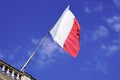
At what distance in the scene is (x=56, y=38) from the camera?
36.0 meters

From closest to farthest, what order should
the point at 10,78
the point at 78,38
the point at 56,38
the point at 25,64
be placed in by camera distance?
1. the point at 10,78
2. the point at 25,64
3. the point at 56,38
4. the point at 78,38

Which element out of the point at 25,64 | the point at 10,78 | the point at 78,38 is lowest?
the point at 10,78

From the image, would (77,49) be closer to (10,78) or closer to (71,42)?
(71,42)

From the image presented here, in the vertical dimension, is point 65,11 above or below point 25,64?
above

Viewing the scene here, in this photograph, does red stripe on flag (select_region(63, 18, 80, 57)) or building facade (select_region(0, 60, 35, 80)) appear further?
red stripe on flag (select_region(63, 18, 80, 57))

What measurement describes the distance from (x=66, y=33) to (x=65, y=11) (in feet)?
8.20

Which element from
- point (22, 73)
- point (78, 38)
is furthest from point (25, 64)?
point (78, 38)

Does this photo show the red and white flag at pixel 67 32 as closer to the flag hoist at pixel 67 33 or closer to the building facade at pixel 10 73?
the flag hoist at pixel 67 33

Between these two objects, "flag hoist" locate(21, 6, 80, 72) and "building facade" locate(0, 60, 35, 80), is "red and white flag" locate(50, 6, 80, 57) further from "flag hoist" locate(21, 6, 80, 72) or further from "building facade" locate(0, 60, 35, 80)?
"building facade" locate(0, 60, 35, 80)

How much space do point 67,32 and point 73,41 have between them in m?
1.05

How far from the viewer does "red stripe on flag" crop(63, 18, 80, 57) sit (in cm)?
3662

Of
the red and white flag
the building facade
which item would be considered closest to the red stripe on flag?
the red and white flag

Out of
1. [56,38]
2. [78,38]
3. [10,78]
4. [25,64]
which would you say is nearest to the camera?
[10,78]

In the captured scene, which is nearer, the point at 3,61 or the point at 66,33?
the point at 3,61
